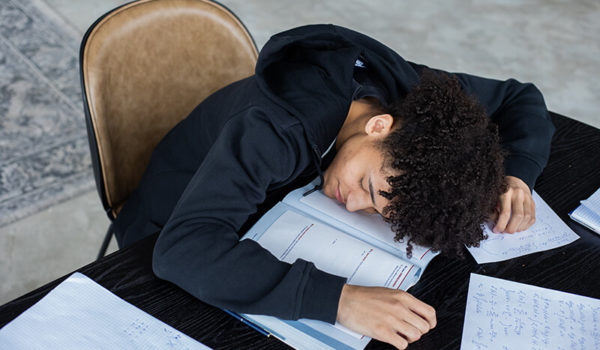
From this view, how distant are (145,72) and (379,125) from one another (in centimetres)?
57

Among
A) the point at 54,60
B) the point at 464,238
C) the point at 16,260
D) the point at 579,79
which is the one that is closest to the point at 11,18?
the point at 54,60

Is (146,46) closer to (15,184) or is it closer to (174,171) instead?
(174,171)

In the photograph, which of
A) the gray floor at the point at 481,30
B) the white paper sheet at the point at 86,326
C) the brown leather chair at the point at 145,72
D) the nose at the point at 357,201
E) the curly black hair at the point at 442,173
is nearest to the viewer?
the white paper sheet at the point at 86,326

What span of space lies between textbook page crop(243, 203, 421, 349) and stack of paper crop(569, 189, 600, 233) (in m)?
0.38

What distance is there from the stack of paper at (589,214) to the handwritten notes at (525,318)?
198 millimetres

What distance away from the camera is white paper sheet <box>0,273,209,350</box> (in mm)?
714

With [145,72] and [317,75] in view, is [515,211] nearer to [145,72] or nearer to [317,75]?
[317,75]

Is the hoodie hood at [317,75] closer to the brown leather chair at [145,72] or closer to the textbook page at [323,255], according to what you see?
the textbook page at [323,255]

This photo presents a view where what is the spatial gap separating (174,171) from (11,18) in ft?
8.40

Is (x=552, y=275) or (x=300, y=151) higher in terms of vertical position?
(x=300, y=151)

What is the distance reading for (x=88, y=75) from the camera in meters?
1.09

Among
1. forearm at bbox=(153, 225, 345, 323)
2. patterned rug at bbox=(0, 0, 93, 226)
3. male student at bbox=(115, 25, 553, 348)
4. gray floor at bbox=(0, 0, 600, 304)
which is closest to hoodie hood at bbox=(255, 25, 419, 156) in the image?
male student at bbox=(115, 25, 553, 348)

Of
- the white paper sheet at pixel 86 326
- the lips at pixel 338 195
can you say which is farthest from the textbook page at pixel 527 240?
the white paper sheet at pixel 86 326

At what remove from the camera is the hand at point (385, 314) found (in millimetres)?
760
